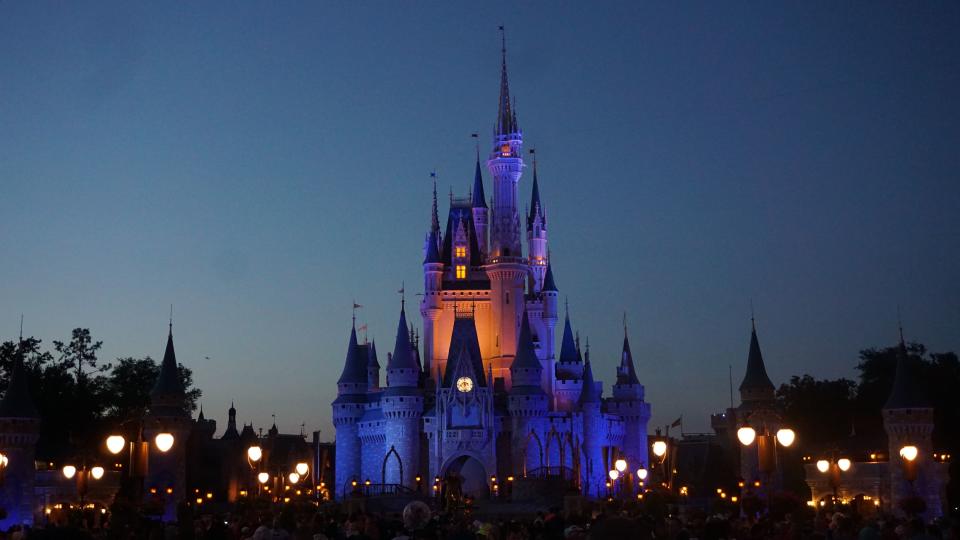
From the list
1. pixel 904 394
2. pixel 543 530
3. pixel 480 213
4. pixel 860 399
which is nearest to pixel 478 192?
pixel 480 213

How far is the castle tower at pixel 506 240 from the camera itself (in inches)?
3647

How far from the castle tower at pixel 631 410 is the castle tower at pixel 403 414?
15.9 metres

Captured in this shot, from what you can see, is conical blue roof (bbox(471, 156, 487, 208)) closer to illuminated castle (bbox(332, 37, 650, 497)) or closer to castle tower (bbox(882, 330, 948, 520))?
illuminated castle (bbox(332, 37, 650, 497))

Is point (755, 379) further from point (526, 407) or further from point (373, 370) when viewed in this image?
point (373, 370)

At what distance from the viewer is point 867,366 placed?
88.0 meters

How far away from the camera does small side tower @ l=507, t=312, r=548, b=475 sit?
83938 mm

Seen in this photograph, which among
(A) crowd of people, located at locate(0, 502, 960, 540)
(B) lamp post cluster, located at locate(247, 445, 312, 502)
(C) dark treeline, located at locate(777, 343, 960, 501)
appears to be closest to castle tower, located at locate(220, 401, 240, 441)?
(B) lamp post cluster, located at locate(247, 445, 312, 502)

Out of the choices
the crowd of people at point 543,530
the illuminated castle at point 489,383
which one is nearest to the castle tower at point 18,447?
the crowd of people at point 543,530

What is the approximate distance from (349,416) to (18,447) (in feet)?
126

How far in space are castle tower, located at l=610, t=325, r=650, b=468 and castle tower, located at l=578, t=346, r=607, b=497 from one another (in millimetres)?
4032

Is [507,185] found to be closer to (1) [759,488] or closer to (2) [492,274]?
(2) [492,274]

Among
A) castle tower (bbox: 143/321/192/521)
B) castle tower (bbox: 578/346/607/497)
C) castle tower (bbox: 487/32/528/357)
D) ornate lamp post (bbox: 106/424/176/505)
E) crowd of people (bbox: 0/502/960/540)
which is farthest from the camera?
castle tower (bbox: 487/32/528/357)

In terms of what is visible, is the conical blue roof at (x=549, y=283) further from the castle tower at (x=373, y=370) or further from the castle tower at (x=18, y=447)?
the castle tower at (x=18, y=447)

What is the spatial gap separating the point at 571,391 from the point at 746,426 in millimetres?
69472
